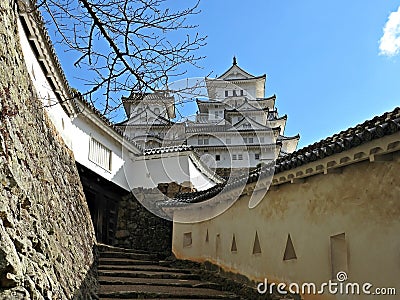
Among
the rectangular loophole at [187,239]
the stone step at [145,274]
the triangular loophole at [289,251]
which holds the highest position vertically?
the rectangular loophole at [187,239]

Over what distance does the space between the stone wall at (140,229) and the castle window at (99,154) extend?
2000 mm

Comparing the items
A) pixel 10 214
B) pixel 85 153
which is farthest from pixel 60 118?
pixel 10 214

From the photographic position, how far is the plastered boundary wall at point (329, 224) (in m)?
4.54

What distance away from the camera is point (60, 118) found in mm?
8875

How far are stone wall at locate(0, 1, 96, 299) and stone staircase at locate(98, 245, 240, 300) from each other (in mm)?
574

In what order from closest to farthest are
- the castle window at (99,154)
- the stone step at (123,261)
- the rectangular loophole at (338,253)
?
1. the rectangular loophole at (338,253)
2. the stone step at (123,261)
3. the castle window at (99,154)

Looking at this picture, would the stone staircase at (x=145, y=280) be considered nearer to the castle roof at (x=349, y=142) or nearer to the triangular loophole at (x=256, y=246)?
the triangular loophole at (x=256, y=246)

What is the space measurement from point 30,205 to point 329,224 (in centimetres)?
354

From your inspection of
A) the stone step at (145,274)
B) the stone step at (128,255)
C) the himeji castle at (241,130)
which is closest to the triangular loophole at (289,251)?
the stone step at (145,274)

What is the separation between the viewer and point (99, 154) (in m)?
11.8

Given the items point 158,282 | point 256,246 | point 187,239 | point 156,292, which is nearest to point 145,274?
point 158,282

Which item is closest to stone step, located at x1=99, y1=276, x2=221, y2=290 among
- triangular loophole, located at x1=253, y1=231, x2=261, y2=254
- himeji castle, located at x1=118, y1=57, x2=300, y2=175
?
triangular loophole, located at x1=253, y1=231, x2=261, y2=254

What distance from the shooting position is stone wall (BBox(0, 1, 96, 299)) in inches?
131

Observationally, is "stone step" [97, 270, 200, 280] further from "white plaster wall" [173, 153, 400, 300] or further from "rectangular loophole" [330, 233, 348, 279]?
"rectangular loophole" [330, 233, 348, 279]
